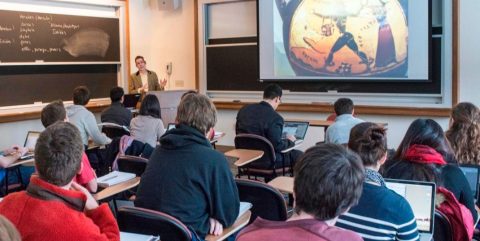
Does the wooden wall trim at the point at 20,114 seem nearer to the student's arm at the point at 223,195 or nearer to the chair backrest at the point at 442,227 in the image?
the student's arm at the point at 223,195

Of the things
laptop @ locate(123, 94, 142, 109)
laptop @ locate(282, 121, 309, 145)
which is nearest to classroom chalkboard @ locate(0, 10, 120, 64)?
laptop @ locate(123, 94, 142, 109)

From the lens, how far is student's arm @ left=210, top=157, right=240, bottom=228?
7.75 ft

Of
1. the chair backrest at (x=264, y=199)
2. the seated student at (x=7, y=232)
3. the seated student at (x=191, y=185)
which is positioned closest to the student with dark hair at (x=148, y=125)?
the chair backrest at (x=264, y=199)

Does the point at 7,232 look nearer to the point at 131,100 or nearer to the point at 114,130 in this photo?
the point at 114,130

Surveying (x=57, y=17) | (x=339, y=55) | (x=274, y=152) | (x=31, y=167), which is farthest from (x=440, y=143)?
(x=57, y=17)

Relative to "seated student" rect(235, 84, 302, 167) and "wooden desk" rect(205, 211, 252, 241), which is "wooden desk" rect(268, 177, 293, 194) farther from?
"seated student" rect(235, 84, 302, 167)

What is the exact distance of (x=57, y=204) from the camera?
1.73m

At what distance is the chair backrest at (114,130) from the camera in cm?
→ 527

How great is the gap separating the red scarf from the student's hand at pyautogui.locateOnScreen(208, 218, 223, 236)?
3.31ft

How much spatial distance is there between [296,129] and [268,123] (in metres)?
0.60

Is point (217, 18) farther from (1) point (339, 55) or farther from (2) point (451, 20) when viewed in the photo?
(2) point (451, 20)

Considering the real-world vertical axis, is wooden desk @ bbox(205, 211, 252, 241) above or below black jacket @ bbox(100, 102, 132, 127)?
below

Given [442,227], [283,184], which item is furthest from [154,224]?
[442,227]

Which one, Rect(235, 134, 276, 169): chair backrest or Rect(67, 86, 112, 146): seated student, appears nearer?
Rect(235, 134, 276, 169): chair backrest
